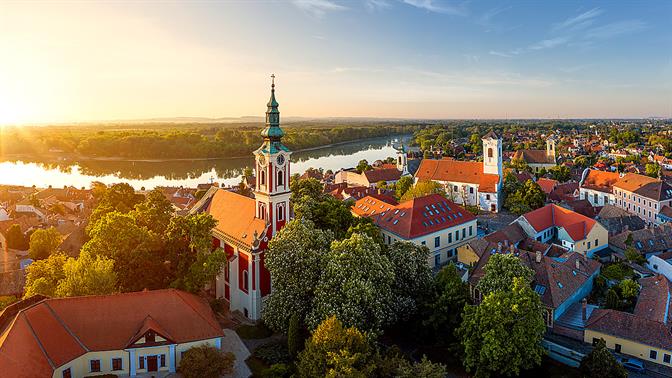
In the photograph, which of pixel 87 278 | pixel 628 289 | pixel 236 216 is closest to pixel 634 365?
pixel 628 289

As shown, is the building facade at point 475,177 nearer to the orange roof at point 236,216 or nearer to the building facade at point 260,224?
the orange roof at point 236,216

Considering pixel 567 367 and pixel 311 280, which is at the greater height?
pixel 311 280

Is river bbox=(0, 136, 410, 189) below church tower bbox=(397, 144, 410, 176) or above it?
below

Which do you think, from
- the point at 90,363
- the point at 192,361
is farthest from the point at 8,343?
the point at 192,361

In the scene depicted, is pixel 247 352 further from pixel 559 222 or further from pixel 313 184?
pixel 559 222

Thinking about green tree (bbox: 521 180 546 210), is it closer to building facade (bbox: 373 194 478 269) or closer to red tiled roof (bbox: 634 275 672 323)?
building facade (bbox: 373 194 478 269)

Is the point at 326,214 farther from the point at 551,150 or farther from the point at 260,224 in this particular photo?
the point at 551,150

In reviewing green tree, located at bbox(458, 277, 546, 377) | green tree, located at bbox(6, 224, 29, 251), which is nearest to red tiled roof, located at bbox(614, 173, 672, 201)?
green tree, located at bbox(458, 277, 546, 377)
